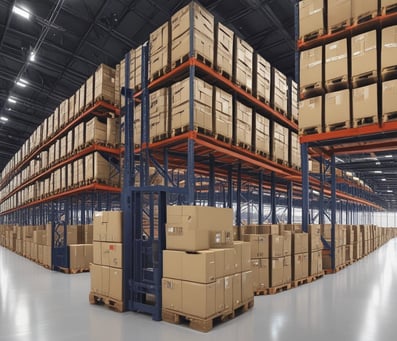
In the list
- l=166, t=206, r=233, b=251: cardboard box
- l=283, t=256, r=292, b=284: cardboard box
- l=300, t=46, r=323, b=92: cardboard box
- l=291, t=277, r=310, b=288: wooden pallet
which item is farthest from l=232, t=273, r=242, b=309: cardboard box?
l=300, t=46, r=323, b=92: cardboard box

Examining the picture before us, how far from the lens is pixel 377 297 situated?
6246 mm

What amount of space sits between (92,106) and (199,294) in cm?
772

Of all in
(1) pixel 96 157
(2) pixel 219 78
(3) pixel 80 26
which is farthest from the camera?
(3) pixel 80 26

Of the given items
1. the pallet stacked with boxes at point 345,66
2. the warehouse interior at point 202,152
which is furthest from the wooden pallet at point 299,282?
the pallet stacked with boxes at point 345,66

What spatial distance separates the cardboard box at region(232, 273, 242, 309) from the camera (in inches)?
195

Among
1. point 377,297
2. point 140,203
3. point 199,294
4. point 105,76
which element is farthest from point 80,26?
point 377,297

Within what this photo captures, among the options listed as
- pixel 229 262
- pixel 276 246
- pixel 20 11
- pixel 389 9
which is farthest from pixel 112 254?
pixel 20 11

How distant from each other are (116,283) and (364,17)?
22.0 ft

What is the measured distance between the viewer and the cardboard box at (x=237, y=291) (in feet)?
16.2

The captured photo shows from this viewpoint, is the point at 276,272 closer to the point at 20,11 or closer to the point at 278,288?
the point at 278,288

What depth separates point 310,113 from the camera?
724cm

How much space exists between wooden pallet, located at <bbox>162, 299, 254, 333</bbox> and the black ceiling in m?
8.02

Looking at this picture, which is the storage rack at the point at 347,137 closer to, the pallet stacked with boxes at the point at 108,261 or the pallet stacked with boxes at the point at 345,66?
the pallet stacked with boxes at the point at 345,66

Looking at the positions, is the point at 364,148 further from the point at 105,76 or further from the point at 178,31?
the point at 105,76
